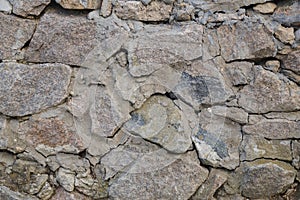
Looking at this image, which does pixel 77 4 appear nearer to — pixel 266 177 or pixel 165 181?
pixel 165 181

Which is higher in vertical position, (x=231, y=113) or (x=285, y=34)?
(x=285, y=34)

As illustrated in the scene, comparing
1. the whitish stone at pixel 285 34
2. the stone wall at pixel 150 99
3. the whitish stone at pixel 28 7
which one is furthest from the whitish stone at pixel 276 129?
the whitish stone at pixel 28 7

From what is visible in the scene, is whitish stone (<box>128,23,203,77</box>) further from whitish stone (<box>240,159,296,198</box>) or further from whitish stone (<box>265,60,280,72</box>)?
whitish stone (<box>240,159,296,198</box>)

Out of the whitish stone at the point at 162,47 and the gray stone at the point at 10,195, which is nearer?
the whitish stone at the point at 162,47

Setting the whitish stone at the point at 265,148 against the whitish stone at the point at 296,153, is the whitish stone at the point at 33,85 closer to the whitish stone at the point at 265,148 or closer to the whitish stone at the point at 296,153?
the whitish stone at the point at 265,148

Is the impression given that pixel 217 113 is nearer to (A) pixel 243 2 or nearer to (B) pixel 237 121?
(B) pixel 237 121

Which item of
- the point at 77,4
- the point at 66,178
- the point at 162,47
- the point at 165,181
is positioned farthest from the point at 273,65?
the point at 66,178

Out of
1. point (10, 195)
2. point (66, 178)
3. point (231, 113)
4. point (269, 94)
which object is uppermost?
point (269, 94)

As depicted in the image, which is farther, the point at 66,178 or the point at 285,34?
the point at 66,178
